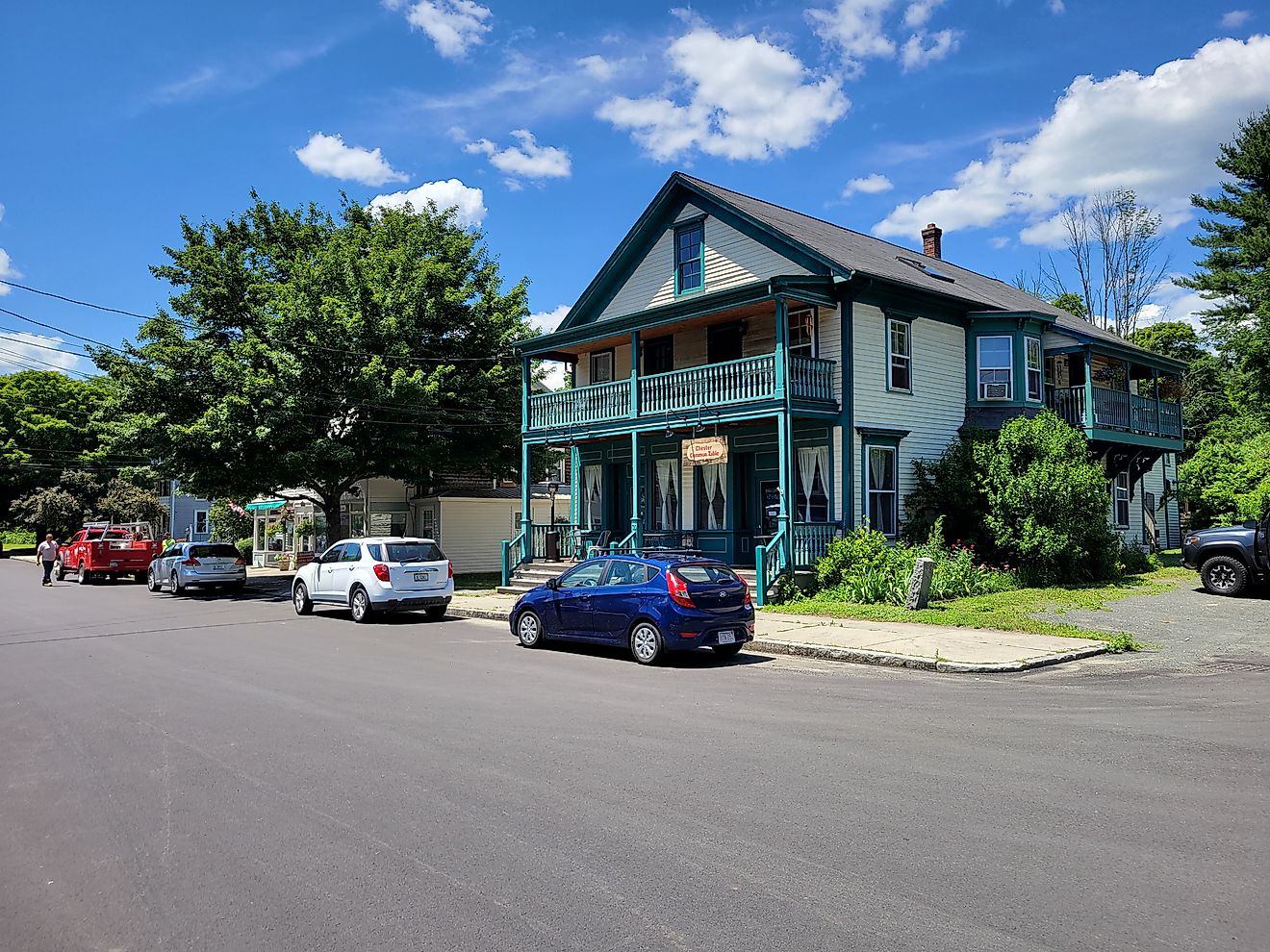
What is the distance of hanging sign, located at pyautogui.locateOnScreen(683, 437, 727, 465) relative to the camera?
20625 millimetres

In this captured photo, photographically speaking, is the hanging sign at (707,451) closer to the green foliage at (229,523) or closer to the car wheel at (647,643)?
the car wheel at (647,643)

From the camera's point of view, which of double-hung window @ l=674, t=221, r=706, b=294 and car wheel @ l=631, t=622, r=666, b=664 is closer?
car wheel @ l=631, t=622, r=666, b=664

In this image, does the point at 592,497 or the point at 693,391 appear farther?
the point at 592,497

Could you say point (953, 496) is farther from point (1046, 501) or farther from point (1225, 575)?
point (1225, 575)

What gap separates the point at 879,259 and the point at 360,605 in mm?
16046

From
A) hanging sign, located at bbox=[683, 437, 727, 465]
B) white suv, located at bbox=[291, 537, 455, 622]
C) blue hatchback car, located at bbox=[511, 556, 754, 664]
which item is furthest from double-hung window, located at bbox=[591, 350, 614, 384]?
blue hatchback car, located at bbox=[511, 556, 754, 664]

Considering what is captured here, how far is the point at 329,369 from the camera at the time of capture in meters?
A: 28.8

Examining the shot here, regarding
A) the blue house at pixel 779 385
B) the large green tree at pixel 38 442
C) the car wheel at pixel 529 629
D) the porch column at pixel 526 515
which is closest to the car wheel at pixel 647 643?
the car wheel at pixel 529 629

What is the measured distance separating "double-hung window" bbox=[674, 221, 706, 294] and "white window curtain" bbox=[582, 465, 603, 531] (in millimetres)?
6160

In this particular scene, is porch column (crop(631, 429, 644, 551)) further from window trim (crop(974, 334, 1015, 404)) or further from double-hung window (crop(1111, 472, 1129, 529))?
double-hung window (crop(1111, 472, 1129, 529))

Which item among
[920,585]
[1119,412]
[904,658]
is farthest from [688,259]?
[904,658]

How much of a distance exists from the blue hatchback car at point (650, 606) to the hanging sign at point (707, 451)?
23.1 feet

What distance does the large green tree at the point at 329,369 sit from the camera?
28.0m

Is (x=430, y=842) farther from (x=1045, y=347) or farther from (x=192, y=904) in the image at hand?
(x=1045, y=347)
